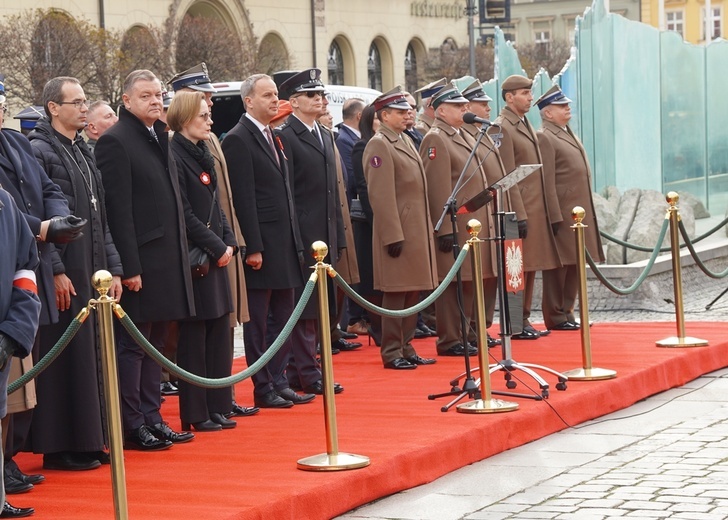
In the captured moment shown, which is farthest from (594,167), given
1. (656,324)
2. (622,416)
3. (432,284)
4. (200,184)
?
(200,184)

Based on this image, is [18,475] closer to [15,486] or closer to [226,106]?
[15,486]

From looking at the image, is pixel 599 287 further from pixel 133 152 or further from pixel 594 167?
pixel 133 152

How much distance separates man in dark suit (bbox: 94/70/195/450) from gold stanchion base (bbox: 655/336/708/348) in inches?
167

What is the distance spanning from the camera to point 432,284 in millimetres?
10156

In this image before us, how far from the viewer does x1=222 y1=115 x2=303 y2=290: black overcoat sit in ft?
28.3

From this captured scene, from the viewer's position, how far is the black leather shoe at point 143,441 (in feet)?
24.0

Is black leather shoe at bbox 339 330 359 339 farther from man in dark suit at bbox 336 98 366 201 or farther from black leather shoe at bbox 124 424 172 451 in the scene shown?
black leather shoe at bbox 124 424 172 451

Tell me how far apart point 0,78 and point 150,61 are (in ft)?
97.8

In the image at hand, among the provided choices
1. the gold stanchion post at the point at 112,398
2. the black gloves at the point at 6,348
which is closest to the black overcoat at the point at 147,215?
the gold stanchion post at the point at 112,398

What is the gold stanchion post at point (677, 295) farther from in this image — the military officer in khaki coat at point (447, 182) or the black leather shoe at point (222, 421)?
the black leather shoe at point (222, 421)

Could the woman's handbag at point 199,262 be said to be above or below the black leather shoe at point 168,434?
above

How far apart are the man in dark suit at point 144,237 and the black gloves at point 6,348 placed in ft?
8.06

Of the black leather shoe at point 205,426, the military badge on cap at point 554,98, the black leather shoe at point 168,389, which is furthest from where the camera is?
the military badge on cap at point 554,98

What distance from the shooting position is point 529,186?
11930mm
